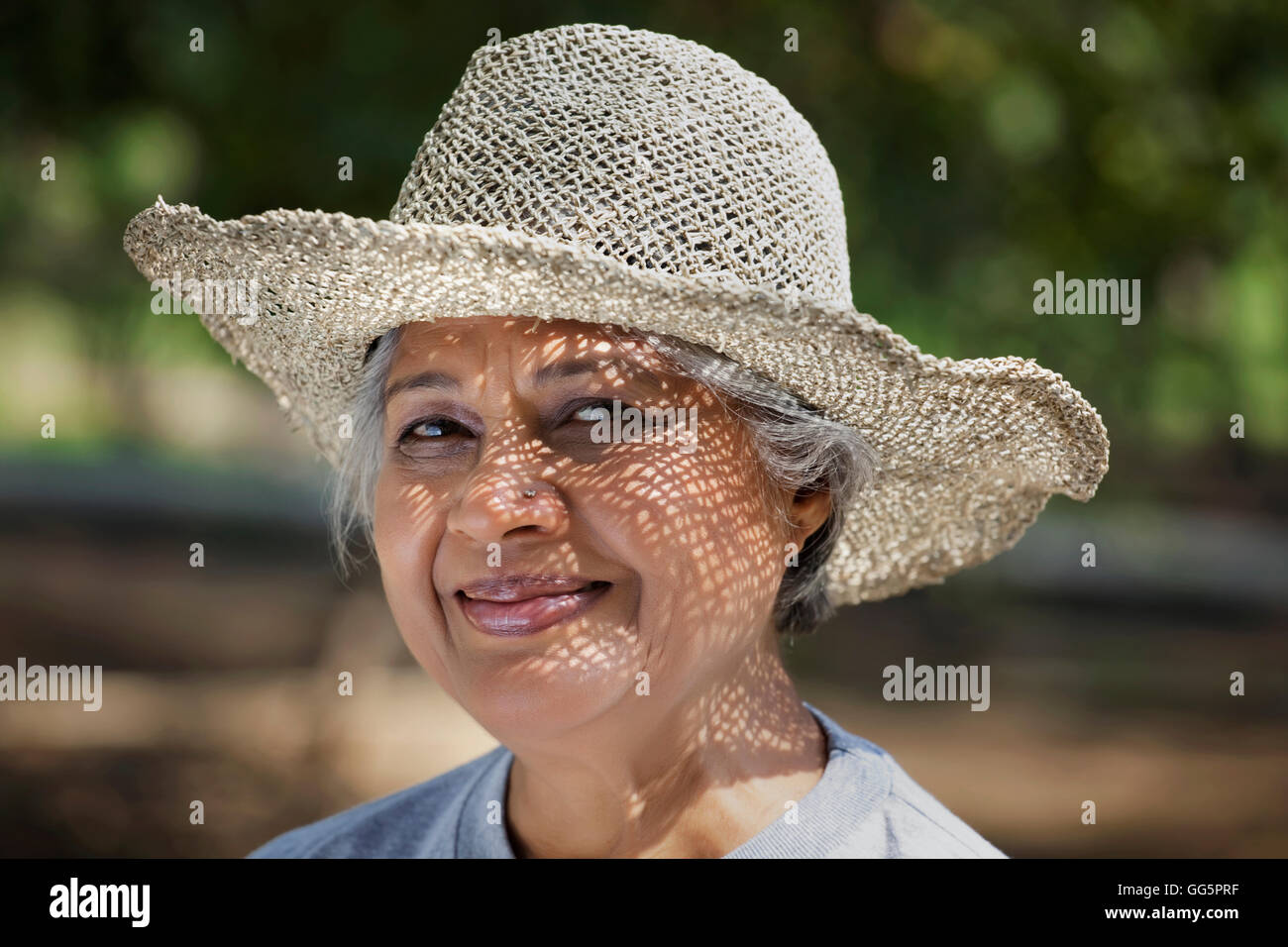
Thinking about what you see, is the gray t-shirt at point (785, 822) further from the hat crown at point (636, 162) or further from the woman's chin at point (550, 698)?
the hat crown at point (636, 162)

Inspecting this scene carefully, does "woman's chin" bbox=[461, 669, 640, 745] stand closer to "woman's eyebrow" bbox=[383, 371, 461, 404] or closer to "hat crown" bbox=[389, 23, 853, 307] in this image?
"woman's eyebrow" bbox=[383, 371, 461, 404]

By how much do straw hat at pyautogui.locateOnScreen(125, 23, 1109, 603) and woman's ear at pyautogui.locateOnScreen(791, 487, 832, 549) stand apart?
11cm

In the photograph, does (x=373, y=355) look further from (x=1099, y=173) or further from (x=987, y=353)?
(x=1099, y=173)

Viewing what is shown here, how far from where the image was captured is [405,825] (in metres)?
2.03

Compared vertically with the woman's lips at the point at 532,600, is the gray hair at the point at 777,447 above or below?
above

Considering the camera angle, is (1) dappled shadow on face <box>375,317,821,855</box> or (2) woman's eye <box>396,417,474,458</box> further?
(2) woman's eye <box>396,417,474,458</box>

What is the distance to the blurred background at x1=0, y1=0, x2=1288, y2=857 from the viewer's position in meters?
3.40

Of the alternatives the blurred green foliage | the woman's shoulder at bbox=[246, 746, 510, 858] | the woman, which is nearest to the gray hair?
the woman

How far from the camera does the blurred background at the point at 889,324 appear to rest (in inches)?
134

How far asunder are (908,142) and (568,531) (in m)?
2.56

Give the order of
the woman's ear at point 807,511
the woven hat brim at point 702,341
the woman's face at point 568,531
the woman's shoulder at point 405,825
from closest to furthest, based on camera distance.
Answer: the woven hat brim at point 702,341 < the woman's face at point 568,531 < the woman's ear at point 807,511 < the woman's shoulder at point 405,825

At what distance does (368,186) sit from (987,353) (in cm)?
185

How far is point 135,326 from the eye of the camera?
397 cm

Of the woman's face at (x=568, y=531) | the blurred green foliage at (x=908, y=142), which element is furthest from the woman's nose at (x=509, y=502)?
the blurred green foliage at (x=908, y=142)
